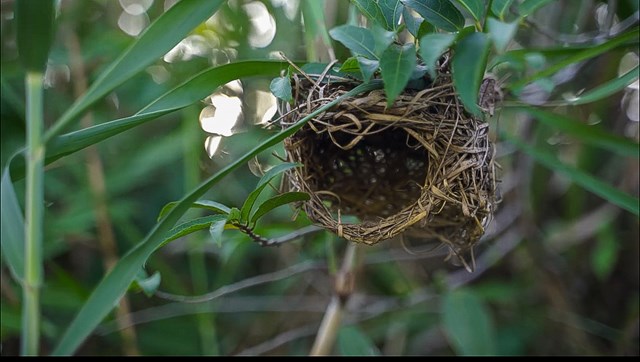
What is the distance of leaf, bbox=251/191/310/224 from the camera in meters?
0.64

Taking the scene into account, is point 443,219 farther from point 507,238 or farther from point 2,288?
point 2,288

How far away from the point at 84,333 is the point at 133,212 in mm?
884

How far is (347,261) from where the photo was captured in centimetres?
100

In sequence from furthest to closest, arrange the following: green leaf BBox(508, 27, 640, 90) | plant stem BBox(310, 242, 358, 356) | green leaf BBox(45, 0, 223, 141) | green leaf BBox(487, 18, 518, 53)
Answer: plant stem BBox(310, 242, 358, 356)
green leaf BBox(508, 27, 640, 90)
green leaf BBox(45, 0, 223, 141)
green leaf BBox(487, 18, 518, 53)

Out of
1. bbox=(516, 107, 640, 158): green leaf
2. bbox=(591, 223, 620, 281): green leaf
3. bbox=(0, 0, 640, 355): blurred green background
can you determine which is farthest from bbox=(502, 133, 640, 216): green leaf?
bbox=(591, 223, 620, 281): green leaf

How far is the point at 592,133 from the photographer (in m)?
0.88

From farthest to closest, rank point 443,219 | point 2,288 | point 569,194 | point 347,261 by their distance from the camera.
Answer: point 569,194
point 2,288
point 347,261
point 443,219

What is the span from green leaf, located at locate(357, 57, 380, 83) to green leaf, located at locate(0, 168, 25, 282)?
0.31m

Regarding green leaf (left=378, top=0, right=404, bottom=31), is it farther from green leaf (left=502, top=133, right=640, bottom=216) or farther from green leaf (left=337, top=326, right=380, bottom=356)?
green leaf (left=337, top=326, right=380, bottom=356)

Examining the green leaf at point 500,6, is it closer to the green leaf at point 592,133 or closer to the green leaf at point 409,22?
the green leaf at point 409,22

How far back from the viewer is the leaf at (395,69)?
1.78 ft

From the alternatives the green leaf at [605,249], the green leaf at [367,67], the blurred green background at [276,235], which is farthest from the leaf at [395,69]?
the green leaf at [605,249]

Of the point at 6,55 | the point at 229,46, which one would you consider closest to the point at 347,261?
the point at 229,46

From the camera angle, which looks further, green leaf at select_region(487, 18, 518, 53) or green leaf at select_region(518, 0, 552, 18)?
green leaf at select_region(518, 0, 552, 18)
